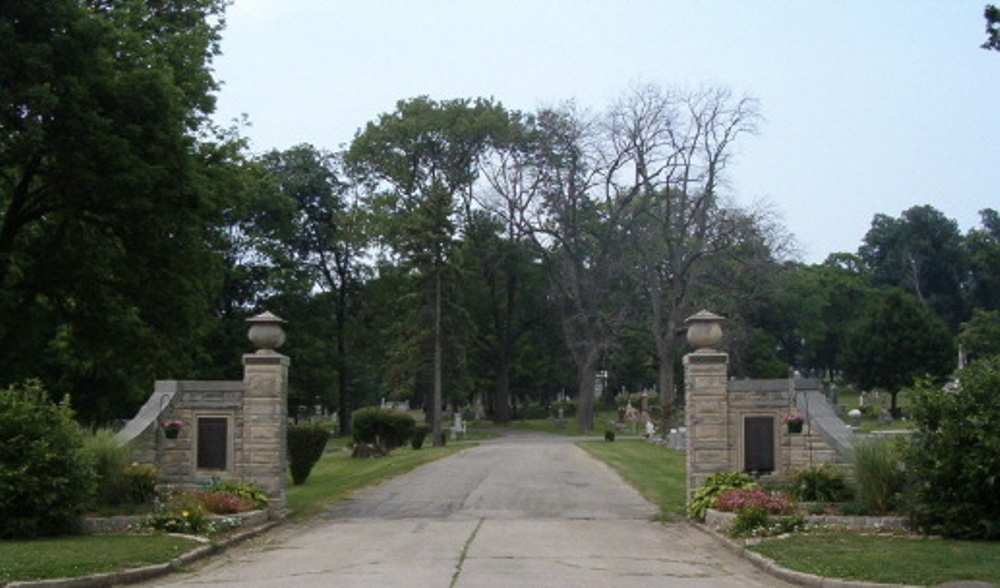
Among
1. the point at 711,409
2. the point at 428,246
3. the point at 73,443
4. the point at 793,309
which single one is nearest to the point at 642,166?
the point at 428,246

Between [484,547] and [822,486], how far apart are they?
5.59 meters

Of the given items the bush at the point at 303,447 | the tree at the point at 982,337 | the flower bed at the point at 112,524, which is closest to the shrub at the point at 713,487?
the flower bed at the point at 112,524

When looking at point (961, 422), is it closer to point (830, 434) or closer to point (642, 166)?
point (830, 434)

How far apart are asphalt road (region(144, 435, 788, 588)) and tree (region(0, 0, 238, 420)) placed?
25.2 ft

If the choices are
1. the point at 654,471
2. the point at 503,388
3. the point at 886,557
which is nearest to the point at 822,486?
the point at 886,557

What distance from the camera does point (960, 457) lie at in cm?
1400

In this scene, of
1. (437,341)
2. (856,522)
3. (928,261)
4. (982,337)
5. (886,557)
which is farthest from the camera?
(928,261)

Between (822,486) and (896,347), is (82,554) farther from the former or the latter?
(896,347)

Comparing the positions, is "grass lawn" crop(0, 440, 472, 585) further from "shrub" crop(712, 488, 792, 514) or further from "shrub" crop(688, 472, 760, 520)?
"shrub" crop(688, 472, 760, 520)

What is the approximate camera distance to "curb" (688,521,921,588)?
10.8 m

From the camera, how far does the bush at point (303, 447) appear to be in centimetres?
2620

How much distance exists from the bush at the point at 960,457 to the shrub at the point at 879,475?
1.52 ft

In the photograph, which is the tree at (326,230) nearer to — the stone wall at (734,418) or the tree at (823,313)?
the tree at (823,313)

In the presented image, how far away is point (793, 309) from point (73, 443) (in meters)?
77.1
